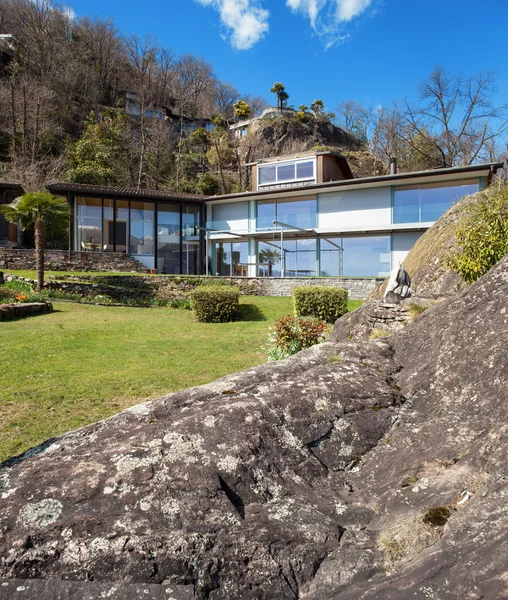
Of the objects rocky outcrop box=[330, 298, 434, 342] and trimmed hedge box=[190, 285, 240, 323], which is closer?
rocky outcrop box=[330, 298, 434, 342]

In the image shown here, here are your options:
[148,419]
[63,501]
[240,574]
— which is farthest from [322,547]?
[148,419]

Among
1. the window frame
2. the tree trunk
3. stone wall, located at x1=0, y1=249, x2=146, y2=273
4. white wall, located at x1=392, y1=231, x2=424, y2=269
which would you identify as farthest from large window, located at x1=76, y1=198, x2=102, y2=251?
white wall, located at x1=392, y1=231, x2=424, y2=269

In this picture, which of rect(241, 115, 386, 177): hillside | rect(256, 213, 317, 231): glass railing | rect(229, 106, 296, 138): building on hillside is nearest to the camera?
rect(256, 213, 317, 231): glass railing

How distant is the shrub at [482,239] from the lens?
650 centimetres

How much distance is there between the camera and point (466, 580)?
1.23m

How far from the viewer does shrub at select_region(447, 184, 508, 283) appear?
21.3ft

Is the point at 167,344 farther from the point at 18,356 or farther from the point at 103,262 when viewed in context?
the point at 103,262

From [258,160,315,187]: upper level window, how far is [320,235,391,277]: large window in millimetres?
5867

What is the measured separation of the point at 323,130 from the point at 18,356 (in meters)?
54.3

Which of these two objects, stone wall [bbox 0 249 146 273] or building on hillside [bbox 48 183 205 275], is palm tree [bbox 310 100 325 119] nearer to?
building on hillside [bbox 48 183 205 275]

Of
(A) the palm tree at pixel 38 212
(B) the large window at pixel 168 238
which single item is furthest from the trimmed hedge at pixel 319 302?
(B) the large window at pixel 168 238

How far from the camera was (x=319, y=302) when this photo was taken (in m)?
14.2

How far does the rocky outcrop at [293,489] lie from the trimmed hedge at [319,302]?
37.6 ft

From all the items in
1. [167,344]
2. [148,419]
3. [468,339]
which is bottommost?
[167,344]
